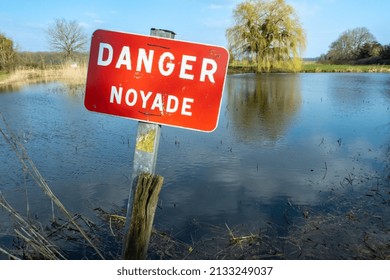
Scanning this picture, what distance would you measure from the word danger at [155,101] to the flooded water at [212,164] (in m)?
2.01

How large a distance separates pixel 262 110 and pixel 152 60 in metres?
Answer: 9.54

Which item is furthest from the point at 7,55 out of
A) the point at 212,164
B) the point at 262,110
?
the point at 212,164

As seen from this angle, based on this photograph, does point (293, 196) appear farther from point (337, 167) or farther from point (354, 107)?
point (354, 107)

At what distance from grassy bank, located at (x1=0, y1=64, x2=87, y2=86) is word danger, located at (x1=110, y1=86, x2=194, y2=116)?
19073 mm

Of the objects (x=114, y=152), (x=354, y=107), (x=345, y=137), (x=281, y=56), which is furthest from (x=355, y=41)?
(x=114, y=152)

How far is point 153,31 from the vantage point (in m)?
1.53

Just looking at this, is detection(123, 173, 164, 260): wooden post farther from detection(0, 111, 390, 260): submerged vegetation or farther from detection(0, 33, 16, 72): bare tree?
detection(0, 33, 16, 72): bare tree

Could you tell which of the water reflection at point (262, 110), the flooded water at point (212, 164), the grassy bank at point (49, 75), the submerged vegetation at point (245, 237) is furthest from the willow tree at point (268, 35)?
the submerged vegetation at point (245, 237)

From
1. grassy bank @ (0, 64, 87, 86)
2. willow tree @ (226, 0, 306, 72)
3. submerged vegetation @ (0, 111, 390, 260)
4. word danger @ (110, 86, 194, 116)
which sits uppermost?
willow tree @ (226, 0, 306, 72)

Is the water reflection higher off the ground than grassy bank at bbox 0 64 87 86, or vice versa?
grassy bank at bbox 0 64 87 86

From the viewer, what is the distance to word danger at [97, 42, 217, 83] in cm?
153

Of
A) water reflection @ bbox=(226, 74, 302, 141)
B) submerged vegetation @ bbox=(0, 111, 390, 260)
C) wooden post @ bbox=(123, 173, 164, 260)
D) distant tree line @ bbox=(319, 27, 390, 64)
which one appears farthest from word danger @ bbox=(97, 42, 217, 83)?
distant tree line @ bbox=(319, 27, 390, 64)

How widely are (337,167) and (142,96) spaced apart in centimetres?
472

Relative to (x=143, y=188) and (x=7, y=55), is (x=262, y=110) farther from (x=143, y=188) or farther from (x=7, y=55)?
(x=7, y=55)
